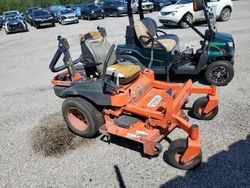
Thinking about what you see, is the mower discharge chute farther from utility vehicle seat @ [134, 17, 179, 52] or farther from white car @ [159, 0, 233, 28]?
white car @ [159, 0, 233, 28]

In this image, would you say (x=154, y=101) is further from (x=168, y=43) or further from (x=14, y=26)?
(x=14, y=26)

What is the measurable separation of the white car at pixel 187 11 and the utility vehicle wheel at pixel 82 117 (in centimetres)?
973

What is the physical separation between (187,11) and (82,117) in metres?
9.94

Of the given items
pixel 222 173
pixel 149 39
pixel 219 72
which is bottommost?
pixel 222 173

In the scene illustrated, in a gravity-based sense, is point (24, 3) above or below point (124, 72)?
below

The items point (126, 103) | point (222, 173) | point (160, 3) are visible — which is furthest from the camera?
point (160, 3)

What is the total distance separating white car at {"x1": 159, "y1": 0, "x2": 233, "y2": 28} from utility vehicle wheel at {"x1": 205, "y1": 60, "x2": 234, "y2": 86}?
7.47m

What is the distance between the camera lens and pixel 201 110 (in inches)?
193

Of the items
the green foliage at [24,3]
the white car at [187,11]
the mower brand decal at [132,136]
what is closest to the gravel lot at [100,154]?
the mower brand decal at [132,136]

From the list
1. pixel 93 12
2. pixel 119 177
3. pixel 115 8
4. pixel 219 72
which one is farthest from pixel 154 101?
pixel 115 8

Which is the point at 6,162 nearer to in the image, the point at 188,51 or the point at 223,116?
the point at 223,116

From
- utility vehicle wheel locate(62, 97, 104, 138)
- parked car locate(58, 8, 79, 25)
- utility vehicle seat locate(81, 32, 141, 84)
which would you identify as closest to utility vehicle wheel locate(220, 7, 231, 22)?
utility vehicle seat locate(81, 32, 141, 84)

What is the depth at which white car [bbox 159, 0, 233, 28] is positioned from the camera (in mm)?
13240

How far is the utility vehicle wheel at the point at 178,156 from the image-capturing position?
3.63 meters
